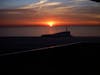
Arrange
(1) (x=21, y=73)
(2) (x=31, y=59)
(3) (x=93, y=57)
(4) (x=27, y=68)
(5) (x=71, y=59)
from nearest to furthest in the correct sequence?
(1) (x=21, y=73) → (4) (x=27, y=68) → (2) (x=31, y=59) → (5) (x=71, y=59) → (3) (x=93, y=57)

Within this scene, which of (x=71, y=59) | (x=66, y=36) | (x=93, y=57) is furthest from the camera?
(x=66, y=36)

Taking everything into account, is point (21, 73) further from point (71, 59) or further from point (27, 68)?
point (71, 59)

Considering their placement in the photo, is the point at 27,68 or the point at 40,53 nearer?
the point at 27,68

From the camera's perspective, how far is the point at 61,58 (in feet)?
27.1

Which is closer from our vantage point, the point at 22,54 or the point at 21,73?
the point at 21,73

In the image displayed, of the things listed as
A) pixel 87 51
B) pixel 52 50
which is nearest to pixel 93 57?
pixel 87 51

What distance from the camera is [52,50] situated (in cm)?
858

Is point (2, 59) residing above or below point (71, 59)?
above

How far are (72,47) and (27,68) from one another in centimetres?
329

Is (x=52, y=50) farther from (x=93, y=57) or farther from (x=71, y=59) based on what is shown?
(x=93, y=57)

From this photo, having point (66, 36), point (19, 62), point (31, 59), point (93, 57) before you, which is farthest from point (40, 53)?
point (66, 36)

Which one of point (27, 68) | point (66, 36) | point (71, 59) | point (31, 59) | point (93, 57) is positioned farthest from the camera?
point (66, 36)

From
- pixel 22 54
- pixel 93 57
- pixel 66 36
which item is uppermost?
pixel 22 54

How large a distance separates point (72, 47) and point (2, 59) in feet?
12.9
